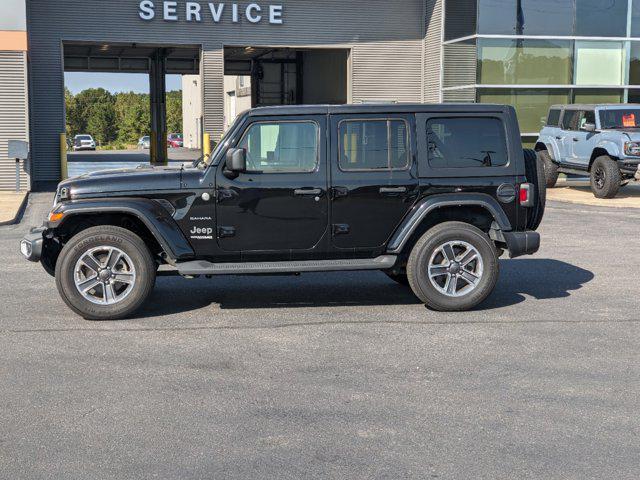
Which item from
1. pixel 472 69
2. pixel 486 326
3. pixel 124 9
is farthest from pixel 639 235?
pixel 124 9

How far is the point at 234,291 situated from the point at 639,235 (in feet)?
24.4

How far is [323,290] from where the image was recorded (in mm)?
9305

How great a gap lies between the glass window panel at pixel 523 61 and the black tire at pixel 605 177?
629 centimetres

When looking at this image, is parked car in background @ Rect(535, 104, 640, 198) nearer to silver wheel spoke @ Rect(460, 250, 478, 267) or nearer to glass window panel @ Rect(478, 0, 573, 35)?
glass window panel @ Rect(478, 0, 573, 35)

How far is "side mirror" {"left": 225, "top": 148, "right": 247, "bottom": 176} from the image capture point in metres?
7.74

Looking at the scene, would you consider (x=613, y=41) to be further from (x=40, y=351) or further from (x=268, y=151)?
(x=40, y=351)

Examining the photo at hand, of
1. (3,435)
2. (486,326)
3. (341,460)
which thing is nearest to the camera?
(341,460)

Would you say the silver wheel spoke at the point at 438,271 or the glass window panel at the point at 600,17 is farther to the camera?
the glass window panel at the point at 600,17

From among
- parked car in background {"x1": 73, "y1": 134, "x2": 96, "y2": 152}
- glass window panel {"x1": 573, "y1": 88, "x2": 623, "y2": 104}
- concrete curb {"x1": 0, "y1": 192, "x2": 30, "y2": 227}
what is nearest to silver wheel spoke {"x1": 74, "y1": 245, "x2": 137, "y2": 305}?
concrete curb {"x1": 0, "y1": 192, "x2": 30, "y2": 227}

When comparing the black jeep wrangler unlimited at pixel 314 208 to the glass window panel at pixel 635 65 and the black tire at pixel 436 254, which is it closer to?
the black tire at pixel 436 254

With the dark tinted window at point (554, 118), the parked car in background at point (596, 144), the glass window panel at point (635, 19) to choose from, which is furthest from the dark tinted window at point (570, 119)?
the glass window panel at point (635, 19)

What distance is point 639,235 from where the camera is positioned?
45.2 ft

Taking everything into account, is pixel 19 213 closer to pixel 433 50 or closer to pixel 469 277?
pixel 469 277

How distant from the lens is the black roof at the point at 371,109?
8.12 m
